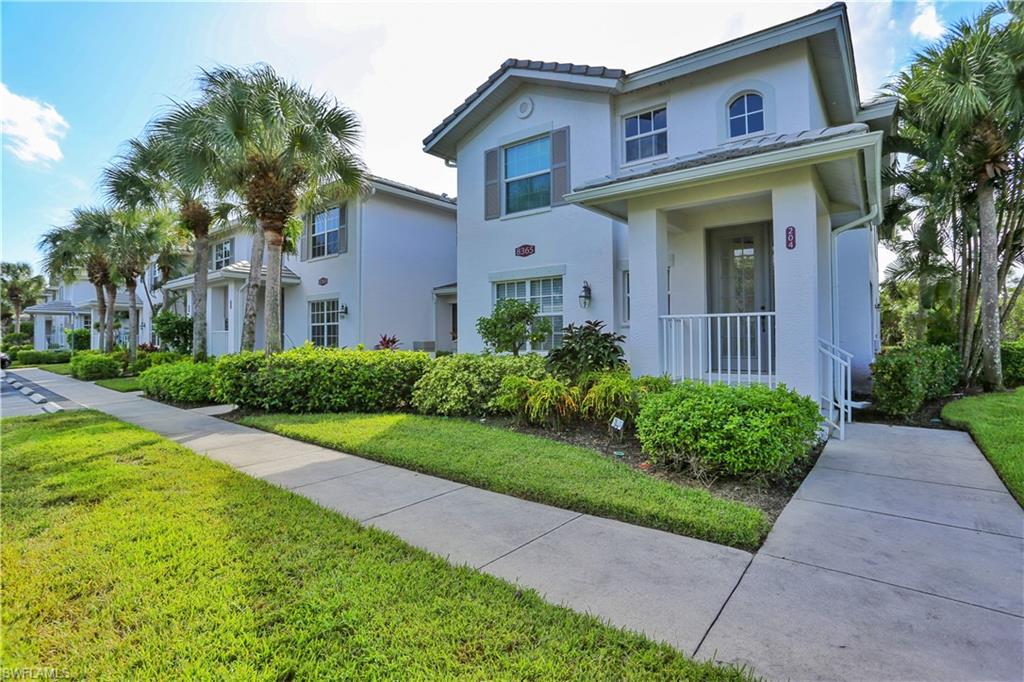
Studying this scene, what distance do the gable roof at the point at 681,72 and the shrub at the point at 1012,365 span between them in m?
7.37

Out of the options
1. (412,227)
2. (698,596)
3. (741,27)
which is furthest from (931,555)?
(412,227)

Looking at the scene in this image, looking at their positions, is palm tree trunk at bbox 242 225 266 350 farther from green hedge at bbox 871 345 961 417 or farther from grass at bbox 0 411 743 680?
green hedge at bbox 871 345 961 417

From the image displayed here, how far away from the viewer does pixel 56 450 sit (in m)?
6.53

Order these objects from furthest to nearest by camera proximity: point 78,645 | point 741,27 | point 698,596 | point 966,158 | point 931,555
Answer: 1. point 966,158
2. point 741,27
3. point 931,555
4. point 698,596
5. point 78,645

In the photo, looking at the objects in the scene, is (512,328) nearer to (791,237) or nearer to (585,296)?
(585,296)

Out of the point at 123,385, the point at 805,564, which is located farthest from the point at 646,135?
the point at 123,385

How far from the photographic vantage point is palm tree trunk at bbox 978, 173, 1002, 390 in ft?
34.3

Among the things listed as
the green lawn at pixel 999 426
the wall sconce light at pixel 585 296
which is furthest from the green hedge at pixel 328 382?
the green lawn at pixel 999 426

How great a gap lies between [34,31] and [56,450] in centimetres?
600

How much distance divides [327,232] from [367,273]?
9.82 ft

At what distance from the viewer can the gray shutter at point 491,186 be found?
12141 mm

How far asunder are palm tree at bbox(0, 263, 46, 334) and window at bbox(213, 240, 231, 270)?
35.3 metres

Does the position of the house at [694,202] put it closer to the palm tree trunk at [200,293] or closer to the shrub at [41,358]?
the palm tree trunk at [200,293]

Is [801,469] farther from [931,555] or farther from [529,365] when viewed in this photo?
[529,365]
